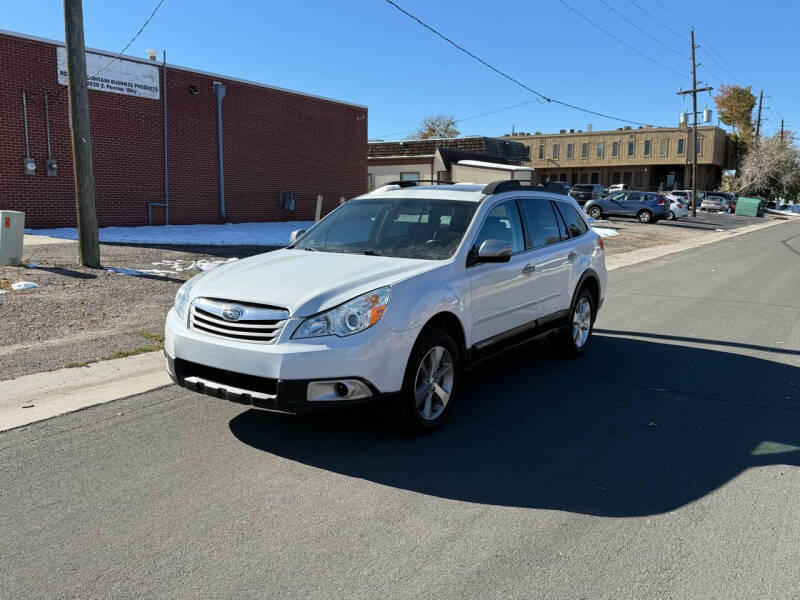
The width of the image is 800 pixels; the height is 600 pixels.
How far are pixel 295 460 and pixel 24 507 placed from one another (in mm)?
1463

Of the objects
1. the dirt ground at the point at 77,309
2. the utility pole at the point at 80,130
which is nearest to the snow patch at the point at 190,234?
the dirt ground at the point at 77,309

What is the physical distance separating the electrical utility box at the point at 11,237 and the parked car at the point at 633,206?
102ft

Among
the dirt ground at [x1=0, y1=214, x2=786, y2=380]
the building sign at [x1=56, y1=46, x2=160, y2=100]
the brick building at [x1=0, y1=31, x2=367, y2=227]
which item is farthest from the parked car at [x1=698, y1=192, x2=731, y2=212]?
the dirt ground at [x1=0, y1=214, x2=786, y2=380]

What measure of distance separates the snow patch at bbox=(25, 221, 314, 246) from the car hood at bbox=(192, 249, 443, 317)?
12.2 m

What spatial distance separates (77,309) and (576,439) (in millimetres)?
6491

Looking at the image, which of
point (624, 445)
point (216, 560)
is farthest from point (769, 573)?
point (216, 560)

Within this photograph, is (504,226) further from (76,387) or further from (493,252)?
(76,387)

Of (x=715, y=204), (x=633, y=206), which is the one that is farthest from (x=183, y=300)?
(x=715, y=204)

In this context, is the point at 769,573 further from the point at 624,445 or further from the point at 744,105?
the point at 744,105

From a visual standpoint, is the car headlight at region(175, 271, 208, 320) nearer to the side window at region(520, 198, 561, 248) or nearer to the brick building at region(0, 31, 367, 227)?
the side window at region(520, 198, 561, 248)

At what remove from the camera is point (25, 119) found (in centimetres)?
1734

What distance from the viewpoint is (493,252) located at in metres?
4.93

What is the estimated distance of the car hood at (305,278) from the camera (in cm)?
408

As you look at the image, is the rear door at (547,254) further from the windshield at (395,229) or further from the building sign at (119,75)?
the building sign at (119,75)
